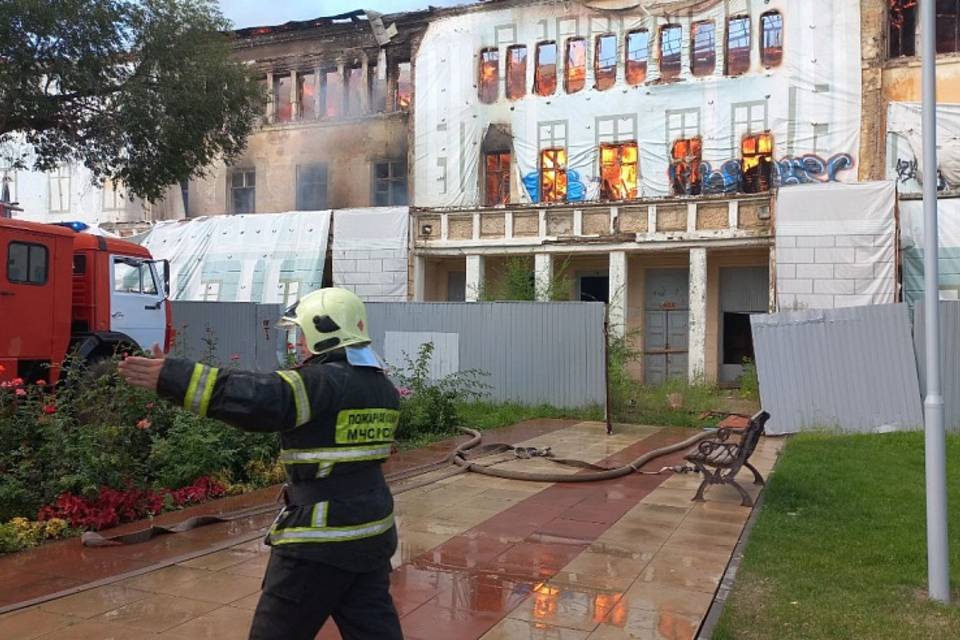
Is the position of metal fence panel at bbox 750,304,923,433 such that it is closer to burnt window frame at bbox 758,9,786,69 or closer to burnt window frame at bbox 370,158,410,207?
burnt window frame at bbox 758,9,786,69

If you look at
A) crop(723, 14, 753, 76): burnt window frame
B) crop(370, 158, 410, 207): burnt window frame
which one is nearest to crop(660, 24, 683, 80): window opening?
crop(723, 14, 753, 76): burnt window frame

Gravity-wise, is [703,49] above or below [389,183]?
above

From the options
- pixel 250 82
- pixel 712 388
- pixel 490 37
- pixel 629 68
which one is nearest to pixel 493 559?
pixel 250 82

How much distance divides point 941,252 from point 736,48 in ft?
25.5

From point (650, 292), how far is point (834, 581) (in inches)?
744

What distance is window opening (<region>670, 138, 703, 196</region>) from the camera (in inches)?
882

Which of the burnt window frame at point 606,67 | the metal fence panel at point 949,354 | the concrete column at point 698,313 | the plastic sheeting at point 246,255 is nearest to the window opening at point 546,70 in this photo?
the burnt window frame at point 606,67

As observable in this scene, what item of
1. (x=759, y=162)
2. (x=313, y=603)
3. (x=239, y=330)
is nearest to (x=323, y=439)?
(x=313, y=603)

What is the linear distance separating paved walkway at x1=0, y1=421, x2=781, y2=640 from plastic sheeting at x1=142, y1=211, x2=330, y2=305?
17613mm

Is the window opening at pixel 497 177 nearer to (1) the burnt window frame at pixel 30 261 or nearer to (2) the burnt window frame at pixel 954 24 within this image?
(2) the burnt window frame at pixel 954 24

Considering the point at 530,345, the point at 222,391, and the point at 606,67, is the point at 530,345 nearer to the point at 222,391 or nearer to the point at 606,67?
Result: the point at 606,67

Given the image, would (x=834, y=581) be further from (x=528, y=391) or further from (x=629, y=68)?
(x=629, y=68)

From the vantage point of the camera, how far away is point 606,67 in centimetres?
2369

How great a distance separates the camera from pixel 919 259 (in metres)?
19.1
